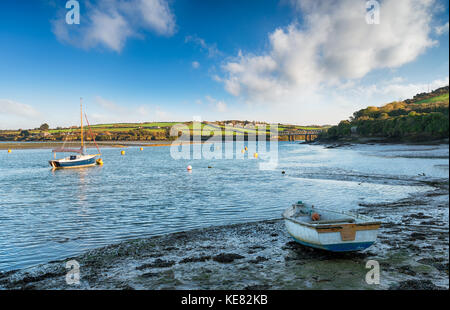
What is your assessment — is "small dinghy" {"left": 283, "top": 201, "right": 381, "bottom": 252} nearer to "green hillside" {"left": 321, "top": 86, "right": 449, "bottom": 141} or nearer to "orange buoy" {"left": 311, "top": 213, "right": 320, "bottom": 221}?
"orange buoy" {"left": 311, "top": 213, "right": 320, "bottom": 221}

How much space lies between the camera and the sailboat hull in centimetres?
5038

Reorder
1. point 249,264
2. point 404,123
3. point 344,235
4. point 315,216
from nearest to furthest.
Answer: point 344,235 → point 249,264 → point 315,216 → point 404,123

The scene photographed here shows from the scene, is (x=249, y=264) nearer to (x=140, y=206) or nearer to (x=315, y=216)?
(x=315, y=216)

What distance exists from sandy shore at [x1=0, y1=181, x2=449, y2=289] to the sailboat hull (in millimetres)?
45202

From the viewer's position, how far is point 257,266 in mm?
9453

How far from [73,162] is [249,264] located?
50.4 metres

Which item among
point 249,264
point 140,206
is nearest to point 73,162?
point 140,206

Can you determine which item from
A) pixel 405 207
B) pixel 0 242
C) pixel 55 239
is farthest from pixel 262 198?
pixel 0 242

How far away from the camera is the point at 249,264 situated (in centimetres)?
963

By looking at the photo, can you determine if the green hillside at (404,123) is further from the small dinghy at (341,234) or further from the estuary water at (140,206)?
the small dinghy at (341,234)

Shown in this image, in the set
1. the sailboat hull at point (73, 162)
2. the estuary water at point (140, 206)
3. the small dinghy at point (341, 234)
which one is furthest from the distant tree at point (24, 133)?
the small dinghy at point (341, 234)

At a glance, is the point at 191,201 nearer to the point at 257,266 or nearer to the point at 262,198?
the point at 262,198

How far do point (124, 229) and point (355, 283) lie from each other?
36.4 ft

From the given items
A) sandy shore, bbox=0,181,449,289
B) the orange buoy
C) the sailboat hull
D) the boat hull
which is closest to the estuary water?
sandy shore, bbox=0,181,449,289
